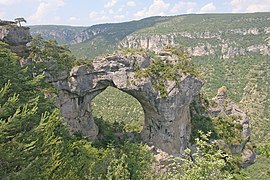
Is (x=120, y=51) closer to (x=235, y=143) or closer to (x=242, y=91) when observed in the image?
(x=235, y=143)

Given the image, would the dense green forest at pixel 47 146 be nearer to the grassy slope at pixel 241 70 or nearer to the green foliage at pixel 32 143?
the green foliage at pixel 32 143

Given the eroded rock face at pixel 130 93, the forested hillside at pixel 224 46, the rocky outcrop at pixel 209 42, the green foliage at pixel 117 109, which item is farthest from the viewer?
the rocky outcrop at pixel 209 42

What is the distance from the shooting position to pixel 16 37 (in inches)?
995

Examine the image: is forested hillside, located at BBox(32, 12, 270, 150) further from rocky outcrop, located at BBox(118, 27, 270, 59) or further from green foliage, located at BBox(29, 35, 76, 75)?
green foliage, located at BBox(29, 35, 76, 75)

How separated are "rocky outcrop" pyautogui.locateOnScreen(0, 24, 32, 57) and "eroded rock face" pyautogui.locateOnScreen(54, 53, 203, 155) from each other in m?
3.71

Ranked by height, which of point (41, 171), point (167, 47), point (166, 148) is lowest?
point (166, 148)

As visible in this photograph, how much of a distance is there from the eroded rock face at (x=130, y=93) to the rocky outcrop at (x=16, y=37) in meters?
3.71

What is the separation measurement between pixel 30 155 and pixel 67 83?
15134mm

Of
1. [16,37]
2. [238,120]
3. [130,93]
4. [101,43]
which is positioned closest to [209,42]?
[101,43]

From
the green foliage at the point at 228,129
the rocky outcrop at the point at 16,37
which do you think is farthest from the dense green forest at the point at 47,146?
the green foliage at the point at 228,129

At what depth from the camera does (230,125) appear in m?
35.3

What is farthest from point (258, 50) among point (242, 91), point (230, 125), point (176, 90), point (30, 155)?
point (30, 155)

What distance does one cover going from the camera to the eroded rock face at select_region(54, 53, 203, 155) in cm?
2828

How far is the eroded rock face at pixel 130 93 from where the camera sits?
28.3 metres
